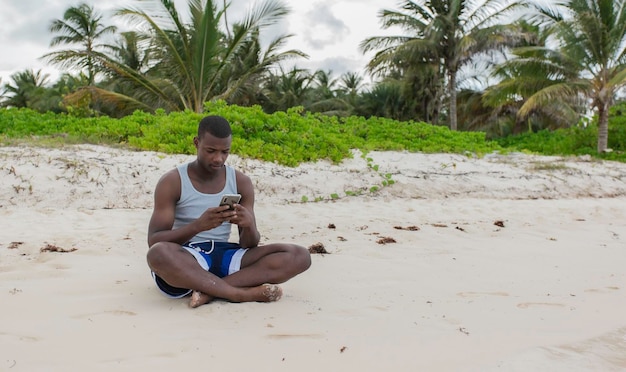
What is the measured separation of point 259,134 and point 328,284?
5735mm

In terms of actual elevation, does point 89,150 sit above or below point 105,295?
above

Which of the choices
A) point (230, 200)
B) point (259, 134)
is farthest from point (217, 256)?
point (259, 134)

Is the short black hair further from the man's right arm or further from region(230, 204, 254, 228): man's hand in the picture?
region(230, 204, 254, 228): man's hand

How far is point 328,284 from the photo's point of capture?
129 inches

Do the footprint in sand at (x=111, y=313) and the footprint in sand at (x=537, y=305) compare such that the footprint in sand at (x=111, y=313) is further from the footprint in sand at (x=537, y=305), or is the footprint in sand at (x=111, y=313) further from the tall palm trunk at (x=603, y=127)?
the tall palm trunk at (x=603, y=127)

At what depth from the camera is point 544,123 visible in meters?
26.4

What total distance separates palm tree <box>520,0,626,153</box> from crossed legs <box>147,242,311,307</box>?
14.2 m

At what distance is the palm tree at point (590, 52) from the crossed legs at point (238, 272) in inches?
559

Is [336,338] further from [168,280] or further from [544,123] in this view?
[544,123]

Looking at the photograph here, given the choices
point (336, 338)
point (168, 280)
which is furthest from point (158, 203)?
point (336, 338)

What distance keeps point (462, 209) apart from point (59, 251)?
15.3 ft

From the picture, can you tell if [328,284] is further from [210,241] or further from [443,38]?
[443,38]

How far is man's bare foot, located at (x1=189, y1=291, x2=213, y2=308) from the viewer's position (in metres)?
2.62

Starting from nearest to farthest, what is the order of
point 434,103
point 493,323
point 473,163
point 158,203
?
point 493,323, point 158,203, point 473,163, point 434,103
